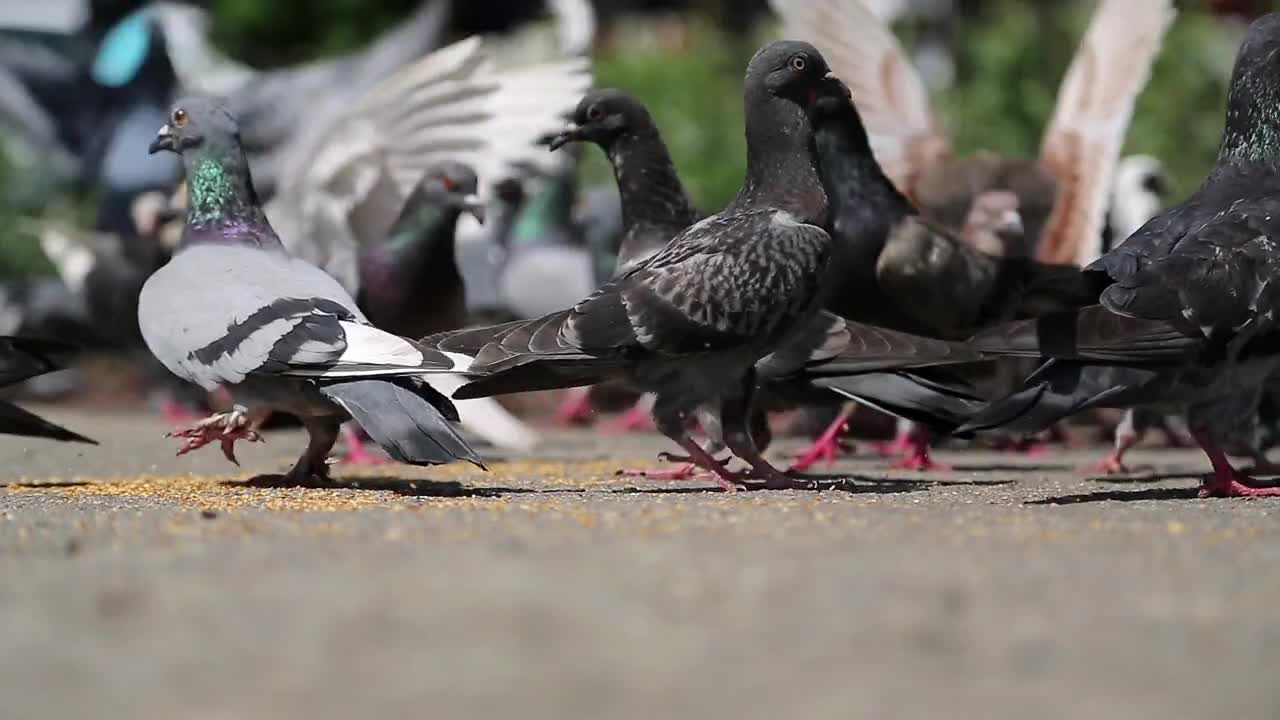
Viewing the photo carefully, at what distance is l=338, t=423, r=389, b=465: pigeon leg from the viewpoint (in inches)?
294

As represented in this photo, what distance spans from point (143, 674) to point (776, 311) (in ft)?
10.2

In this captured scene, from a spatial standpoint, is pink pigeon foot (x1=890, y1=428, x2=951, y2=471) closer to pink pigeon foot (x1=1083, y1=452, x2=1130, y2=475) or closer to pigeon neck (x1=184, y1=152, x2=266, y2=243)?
pink pigeon foot (x1=1083, y1=452, x2=1130, y2=475)

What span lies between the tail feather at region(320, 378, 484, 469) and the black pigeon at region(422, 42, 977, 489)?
0.47 ft

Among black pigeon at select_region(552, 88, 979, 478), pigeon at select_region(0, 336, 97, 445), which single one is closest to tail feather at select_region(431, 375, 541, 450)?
black pigeon at select_region(552, 88, 979, 478)

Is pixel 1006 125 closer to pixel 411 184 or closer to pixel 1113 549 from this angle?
pixel 411 184

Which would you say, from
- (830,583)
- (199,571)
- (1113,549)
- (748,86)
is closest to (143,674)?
(199,571)

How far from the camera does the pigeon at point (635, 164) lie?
6.55m

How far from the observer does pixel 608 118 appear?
665 centimetres

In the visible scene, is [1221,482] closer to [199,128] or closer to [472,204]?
[199,128]

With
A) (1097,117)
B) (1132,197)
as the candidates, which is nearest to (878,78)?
(1097,117)

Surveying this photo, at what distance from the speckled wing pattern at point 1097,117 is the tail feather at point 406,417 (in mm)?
4401

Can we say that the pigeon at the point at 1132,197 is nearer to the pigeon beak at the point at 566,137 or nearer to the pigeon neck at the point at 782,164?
the pigeon beak at the point at 566,137

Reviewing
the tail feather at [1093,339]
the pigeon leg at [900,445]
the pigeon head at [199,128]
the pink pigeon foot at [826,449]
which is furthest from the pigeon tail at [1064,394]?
the pigeon head at [199,128]

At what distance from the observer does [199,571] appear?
11.0ft
